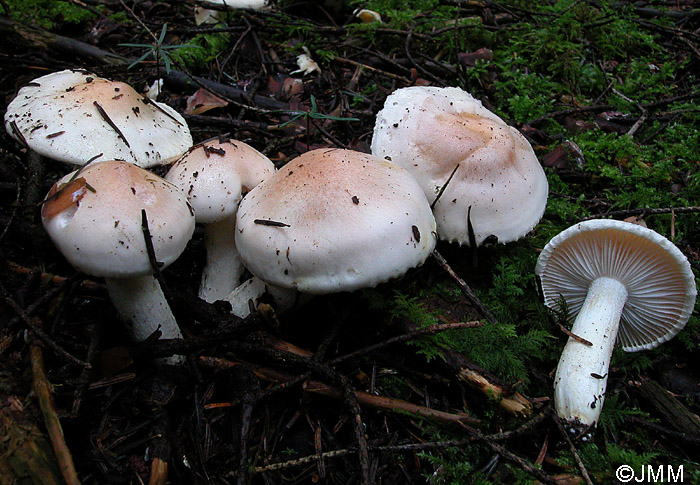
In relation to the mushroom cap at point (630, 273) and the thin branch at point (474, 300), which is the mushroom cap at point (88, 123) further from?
the mushroom cap at point (630, 273)

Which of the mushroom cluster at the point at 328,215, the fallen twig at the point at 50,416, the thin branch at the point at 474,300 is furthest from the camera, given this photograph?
the thin branch at the point at 474,300

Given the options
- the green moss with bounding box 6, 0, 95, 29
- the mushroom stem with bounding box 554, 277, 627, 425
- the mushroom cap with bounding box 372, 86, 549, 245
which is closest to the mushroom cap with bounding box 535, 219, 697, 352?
the mushroom stem with bounding box 554, 277, 627, 425

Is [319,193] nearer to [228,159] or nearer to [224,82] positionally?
[228,159]

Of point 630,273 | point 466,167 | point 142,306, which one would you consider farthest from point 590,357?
point 142,306

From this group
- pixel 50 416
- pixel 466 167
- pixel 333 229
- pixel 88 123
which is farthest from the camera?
pixel 466 167

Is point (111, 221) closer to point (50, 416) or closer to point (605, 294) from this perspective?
point (50, 416)

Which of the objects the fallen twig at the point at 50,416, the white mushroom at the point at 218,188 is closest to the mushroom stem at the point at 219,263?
the white mushroom at the point at 218,188

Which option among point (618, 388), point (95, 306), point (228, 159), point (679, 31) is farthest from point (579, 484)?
point (679, 31)
